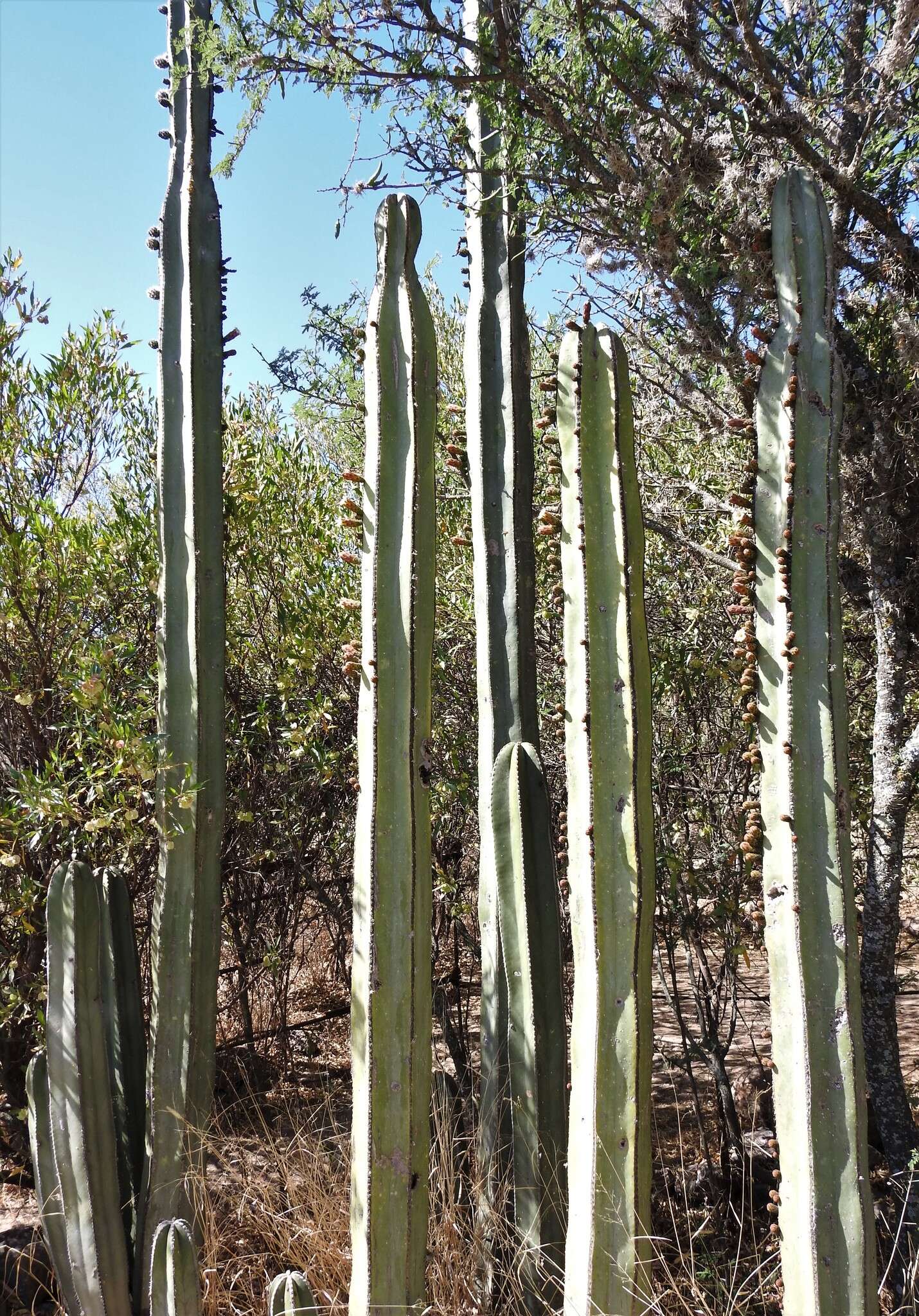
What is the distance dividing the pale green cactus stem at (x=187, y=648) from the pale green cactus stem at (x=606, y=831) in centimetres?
121

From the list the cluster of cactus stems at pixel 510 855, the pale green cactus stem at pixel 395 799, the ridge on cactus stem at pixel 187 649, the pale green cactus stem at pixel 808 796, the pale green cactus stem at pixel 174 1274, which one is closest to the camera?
the pale green cactus stem at pixel 808 796

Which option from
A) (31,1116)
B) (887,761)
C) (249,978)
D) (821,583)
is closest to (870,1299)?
(821,583)

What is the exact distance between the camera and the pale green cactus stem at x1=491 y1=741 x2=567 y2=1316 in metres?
2.27

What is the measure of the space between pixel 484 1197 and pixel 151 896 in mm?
2037

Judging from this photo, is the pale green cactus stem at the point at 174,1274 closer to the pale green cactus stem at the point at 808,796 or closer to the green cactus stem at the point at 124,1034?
the green cactus stem at the point at 124,1034

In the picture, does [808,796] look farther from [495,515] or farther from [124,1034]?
[124,1034]

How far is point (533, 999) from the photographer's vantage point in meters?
2.35

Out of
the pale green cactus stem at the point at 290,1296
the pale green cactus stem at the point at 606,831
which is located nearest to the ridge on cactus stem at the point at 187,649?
the pale green cactus stem at the point at 290,1296

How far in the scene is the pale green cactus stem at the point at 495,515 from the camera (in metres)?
2.46

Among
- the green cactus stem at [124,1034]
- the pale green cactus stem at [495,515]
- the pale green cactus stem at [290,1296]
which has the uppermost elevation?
the pale green cactus stem at [495,515]

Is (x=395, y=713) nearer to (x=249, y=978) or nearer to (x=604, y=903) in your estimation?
(x=604, y=903)

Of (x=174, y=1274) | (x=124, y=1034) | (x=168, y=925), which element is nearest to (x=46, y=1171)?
(x=124, y=1034)

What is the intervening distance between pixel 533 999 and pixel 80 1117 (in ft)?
4.24

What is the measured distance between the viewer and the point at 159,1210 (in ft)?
8.43
